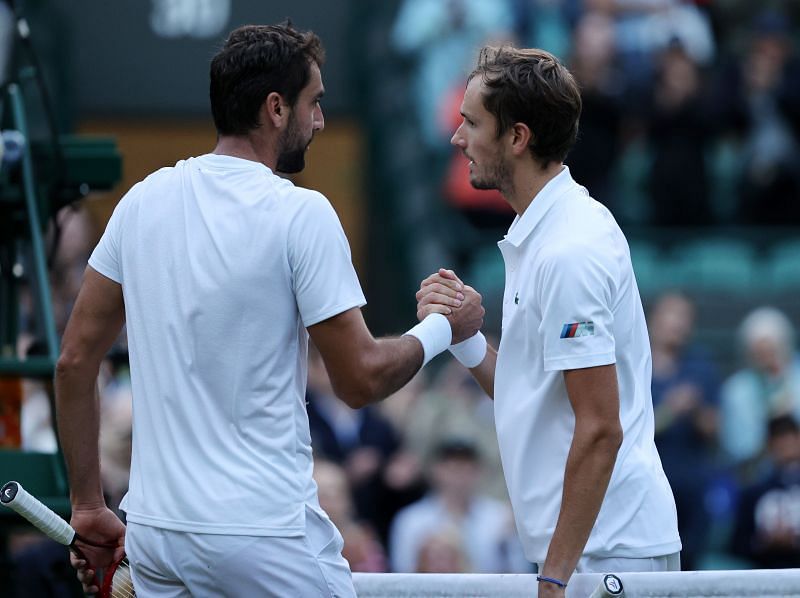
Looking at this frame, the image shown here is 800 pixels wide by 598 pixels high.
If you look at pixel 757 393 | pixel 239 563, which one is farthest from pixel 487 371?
pixel 757 393

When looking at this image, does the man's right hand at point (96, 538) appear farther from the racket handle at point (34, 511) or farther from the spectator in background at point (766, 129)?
the spectator in background at point (766, 129)

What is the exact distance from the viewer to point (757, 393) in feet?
29.7

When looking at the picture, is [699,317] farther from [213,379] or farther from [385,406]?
[213,379]

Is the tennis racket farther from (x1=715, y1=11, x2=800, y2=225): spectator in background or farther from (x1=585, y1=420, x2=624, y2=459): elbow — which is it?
(x1=715, y1=11, x2=800, y2=225): spectator in background

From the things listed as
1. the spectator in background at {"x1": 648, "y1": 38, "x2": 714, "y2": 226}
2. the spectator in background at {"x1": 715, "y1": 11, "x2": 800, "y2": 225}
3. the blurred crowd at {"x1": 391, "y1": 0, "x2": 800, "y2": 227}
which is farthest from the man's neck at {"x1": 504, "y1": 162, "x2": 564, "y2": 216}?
the spectator in background at {"x1": 715, "y1": 11, "x2": 800, "y2": 225}

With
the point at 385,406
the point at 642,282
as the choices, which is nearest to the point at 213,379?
the point at 385,406

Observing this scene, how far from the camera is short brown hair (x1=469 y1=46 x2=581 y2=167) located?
353 cm

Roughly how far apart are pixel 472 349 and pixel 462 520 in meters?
3.88

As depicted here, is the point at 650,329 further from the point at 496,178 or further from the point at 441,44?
the point at 496,178

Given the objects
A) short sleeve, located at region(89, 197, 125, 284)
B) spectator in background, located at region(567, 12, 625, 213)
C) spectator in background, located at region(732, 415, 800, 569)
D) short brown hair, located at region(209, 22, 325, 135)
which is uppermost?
short brown hair, located at region(209, 22, 325, 135)

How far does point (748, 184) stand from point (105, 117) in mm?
5417

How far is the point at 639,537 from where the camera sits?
3475 millimetres

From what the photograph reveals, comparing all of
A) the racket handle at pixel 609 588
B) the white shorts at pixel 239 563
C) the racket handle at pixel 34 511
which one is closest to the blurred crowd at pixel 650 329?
the racket handle at pixel 34 511

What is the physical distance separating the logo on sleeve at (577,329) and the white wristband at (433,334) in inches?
13.0
